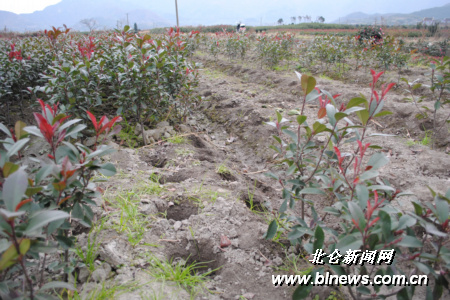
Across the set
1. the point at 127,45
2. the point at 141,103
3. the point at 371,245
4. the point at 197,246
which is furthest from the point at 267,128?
the point at 371,245

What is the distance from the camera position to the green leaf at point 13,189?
763 millimetres

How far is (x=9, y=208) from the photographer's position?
763mm

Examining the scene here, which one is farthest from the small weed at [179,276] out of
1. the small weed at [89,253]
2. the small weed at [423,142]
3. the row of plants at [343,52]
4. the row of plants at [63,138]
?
the row of plants at [343,52]

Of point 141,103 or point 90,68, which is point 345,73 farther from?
point 90,68

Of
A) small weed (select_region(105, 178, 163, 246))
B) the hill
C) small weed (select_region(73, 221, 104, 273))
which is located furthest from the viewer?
the hill

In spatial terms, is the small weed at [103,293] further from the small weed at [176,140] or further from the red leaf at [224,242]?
the small weed at [176,140]

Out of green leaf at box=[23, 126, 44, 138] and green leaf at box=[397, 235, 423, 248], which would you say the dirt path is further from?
green leaf at box=[23, 126, 44, 138]

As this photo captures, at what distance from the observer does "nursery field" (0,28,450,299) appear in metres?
1.01

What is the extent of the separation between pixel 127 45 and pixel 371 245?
10.2 ft

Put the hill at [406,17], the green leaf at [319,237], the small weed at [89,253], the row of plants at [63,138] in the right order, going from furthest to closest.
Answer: the hill at [406,17] < the small weed at [89,253] < the green leaf at [319,237] < the row of plants at [63,138]

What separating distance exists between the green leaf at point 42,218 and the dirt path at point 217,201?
757 millimetres

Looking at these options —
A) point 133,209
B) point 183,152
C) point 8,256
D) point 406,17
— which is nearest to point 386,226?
point 8,256

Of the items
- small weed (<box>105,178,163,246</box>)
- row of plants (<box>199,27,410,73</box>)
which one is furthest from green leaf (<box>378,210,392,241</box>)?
row of plants (<box>199,27,410,73</box>)

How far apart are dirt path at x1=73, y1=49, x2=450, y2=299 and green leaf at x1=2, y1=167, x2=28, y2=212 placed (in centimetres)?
83
